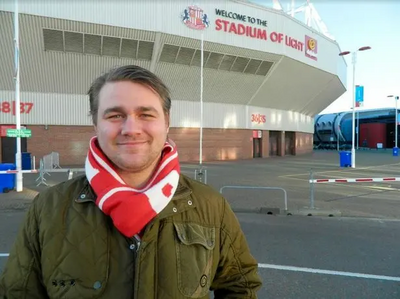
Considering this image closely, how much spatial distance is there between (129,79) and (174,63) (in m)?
19.8

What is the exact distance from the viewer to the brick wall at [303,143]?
3412 cm

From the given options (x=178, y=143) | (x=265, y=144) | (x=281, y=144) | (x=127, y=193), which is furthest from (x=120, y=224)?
(x=281, y=144)

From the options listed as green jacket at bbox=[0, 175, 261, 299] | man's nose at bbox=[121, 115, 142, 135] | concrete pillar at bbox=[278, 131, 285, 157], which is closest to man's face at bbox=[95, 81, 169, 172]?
man's nose at bbox=[121, 115, 142, 135]

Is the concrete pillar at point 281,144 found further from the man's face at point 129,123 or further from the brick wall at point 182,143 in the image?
the man's face at point 129,123

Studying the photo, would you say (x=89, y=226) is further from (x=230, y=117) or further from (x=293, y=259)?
(x=230, y=117)

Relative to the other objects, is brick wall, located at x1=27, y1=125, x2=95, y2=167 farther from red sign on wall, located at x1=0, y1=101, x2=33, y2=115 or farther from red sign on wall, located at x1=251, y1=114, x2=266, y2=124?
red sign on wall, located at x1=251, y1=114, x2=266, y2=124

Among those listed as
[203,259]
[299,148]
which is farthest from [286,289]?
[299,148]

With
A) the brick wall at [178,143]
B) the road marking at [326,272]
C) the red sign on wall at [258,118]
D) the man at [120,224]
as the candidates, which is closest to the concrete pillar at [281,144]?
the red sign on wall at [258,118]

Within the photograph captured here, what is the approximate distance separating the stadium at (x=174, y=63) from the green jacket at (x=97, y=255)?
45.3ft

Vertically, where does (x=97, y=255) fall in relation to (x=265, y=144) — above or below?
below

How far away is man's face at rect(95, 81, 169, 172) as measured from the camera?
4.75 ft

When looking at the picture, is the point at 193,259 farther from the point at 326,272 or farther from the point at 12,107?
the point at 12,107

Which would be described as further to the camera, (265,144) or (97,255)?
(265,144)

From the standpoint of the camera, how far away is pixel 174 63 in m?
20.4
